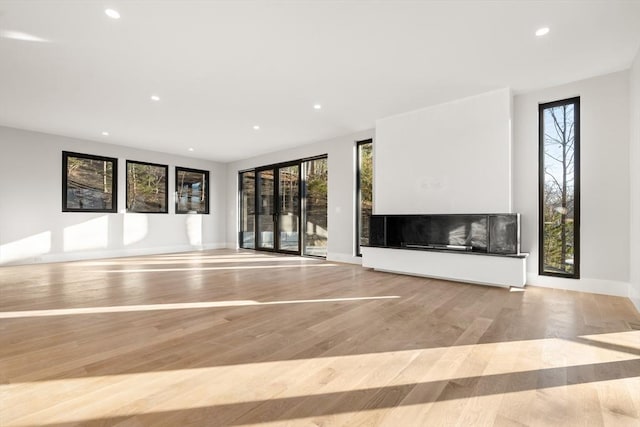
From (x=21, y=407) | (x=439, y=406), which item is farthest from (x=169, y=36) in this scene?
(x=439, y=406)

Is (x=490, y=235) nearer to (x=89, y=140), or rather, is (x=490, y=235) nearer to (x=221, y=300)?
(x=221, y=300)

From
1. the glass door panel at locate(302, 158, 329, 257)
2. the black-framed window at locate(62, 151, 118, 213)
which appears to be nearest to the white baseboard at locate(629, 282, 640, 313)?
the glass door panel at locate(302, 158, 329, 257)

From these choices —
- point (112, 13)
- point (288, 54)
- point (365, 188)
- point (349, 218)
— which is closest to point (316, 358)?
point (288, 54)

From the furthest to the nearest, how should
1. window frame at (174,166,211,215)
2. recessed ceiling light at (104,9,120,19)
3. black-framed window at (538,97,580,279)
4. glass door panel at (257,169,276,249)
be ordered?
window frame at (174,166,211,215), glass door panel at (257,169,276,249), black-framed window at (538,97,580,279), recessed ceiling light at (104,9,120,19)

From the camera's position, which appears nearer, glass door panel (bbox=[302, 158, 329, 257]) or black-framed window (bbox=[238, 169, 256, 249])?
glass door panel (bbox=[302, 158, 329, 257])

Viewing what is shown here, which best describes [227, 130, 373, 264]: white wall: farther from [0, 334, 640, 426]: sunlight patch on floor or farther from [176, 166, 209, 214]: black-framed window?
[0, 334, 640, 426]: sunlight patch on floor

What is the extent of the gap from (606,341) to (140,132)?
7.79 meters

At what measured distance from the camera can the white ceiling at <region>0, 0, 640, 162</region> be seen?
8.97 ft

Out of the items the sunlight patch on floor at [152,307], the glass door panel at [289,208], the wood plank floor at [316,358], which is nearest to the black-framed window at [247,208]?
the glass door panel at [289,208]

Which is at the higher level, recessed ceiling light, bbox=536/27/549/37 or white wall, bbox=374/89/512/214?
recessed ceiling light, bbox=536/27/549/37

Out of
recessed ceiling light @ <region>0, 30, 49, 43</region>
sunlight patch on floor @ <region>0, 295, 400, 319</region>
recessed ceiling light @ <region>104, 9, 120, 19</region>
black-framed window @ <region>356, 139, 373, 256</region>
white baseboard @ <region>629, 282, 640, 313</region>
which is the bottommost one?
sunlight patch on floor @ <region>0, 295, 400, 319</region>

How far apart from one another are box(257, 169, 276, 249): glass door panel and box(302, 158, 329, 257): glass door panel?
4.07 feet

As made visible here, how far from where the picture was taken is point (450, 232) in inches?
189

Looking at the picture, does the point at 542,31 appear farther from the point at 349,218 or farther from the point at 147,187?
the point at 147,187
